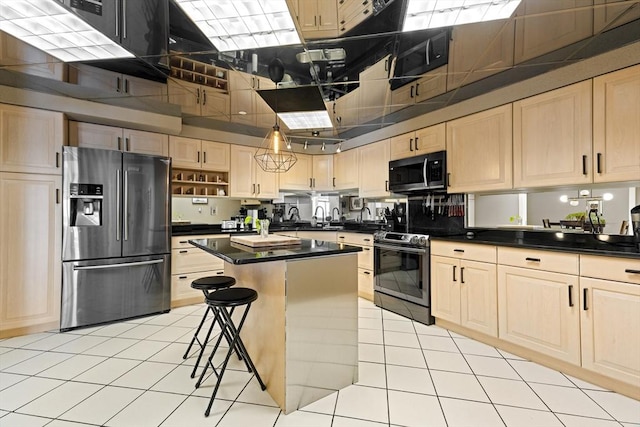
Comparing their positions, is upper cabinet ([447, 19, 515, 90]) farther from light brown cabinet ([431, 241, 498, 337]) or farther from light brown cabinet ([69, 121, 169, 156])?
light brown cabinet ([69, 121, 169, 156])

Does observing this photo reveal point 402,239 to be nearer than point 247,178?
Yes

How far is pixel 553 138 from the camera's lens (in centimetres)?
233

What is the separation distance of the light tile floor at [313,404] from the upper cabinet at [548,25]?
254cm

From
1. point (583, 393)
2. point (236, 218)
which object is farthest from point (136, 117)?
point (583, 393)

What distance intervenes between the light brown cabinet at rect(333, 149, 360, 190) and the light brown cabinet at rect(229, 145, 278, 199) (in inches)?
42.5

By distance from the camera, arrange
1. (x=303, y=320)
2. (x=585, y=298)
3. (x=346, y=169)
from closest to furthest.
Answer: (x=303, y=320), (x=585, y=298), (x=346, y=169)

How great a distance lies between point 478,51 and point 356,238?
2508mm

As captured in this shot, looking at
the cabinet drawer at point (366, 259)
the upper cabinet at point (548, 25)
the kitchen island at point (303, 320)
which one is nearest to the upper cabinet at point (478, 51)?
the upper cabinet at point (548, 25)

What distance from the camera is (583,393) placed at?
1.84 meters

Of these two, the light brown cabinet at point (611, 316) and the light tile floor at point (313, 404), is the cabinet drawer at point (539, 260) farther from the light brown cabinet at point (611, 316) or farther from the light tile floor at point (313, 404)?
the light tile floor at point (313, 404)

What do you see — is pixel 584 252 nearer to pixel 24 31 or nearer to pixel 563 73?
pixel 563 73

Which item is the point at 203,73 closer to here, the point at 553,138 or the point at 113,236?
the point at 113,236

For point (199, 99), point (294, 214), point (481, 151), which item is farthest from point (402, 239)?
point (199, 99)

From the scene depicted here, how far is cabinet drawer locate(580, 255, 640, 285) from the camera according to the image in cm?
173
